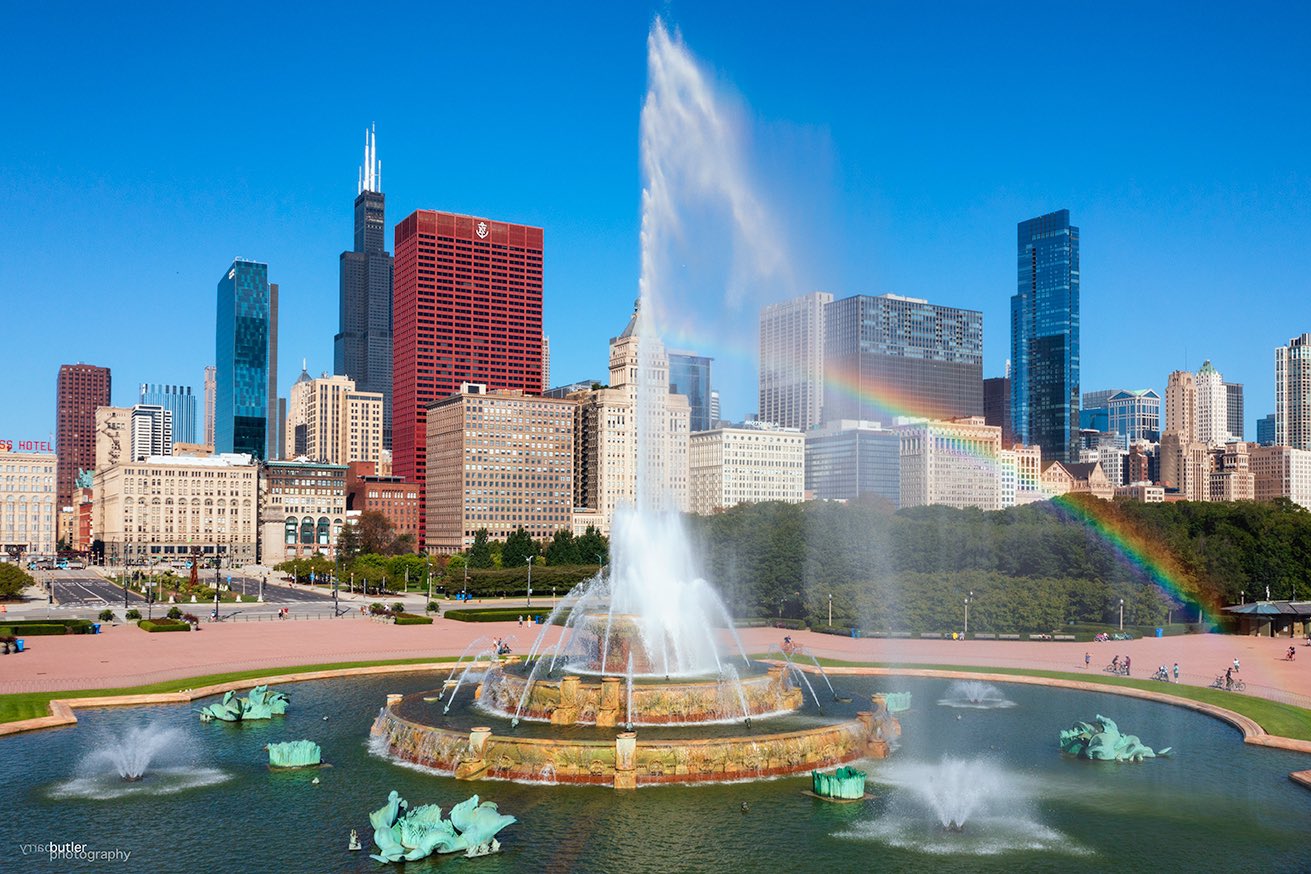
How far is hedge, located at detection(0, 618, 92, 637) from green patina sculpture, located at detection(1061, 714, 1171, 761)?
73224 millimetres

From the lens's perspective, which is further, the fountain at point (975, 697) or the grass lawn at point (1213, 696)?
the fountain at point (975, 697)

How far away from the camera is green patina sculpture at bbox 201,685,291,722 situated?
157 ft

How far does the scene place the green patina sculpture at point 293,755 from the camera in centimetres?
3872

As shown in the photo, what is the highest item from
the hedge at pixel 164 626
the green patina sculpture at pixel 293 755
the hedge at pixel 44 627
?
the green patina sculpture at pixel 293 755

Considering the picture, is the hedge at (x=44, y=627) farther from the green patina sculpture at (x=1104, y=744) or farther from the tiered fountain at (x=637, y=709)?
the green patina sculpture at (x=1104, y=744)

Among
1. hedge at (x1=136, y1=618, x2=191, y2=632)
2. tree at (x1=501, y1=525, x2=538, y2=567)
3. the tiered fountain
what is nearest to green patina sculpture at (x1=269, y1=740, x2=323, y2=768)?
the tiered fountain

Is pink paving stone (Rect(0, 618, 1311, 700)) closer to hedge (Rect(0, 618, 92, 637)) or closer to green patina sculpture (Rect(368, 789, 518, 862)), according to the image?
hedge (Rect(0, 618, 92, 637))

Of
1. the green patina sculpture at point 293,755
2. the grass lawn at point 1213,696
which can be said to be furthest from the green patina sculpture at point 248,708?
the grass lawn at point 1213,696

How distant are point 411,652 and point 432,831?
143 ft

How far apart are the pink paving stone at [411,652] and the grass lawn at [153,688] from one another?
1598 millimetres

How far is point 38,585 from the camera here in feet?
536

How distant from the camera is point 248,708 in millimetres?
48250

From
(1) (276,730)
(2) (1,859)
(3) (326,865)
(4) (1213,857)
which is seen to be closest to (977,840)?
(4) (1213,857)

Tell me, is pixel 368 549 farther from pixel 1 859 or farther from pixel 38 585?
pixel 1 859
